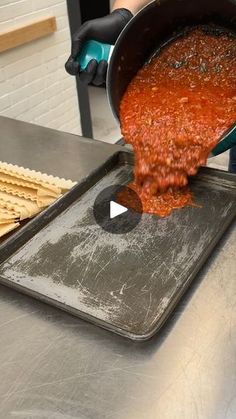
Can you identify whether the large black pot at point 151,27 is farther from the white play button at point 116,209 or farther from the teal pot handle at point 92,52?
the white play button at point 116,209

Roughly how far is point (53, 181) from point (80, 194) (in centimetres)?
10

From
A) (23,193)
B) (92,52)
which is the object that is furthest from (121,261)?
(92,52)

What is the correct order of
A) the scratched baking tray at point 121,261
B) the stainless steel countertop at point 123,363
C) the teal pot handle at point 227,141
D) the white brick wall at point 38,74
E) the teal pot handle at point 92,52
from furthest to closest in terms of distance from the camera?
the white brick wall at point 38,74 < the teal pot handle at point 92,52 < the teal pot handle at point 227,141 < the scratched baking tray at point 121,261 < the stainless steel countertop at point 123,363

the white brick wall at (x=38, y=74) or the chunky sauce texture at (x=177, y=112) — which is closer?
Answer: the chunky sauce texture at (x=177, y=112)

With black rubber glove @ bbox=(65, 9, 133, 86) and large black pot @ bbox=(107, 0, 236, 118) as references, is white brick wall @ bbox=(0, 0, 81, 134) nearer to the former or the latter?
black rubber glove @ bbox=(65, 9, 133, 86)

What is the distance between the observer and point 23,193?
3.43 ft

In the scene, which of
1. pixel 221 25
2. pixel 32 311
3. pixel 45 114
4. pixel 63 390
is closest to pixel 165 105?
pixel 221 25

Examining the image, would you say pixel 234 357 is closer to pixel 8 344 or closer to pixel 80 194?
pixel 8 344

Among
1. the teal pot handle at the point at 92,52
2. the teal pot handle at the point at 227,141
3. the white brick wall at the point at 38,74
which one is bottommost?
the white brick wall at the point at 38,74

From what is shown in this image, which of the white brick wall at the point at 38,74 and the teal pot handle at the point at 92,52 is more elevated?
the teal pot handle at the point at 92,52

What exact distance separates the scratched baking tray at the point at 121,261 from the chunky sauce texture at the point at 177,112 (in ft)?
0.25

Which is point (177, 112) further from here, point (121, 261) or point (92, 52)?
point (121, 261)

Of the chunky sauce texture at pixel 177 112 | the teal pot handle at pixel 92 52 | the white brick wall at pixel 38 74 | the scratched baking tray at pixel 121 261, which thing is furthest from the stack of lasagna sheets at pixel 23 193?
the white brick wall at pixel 38 74

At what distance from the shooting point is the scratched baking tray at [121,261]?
2.44 ft
